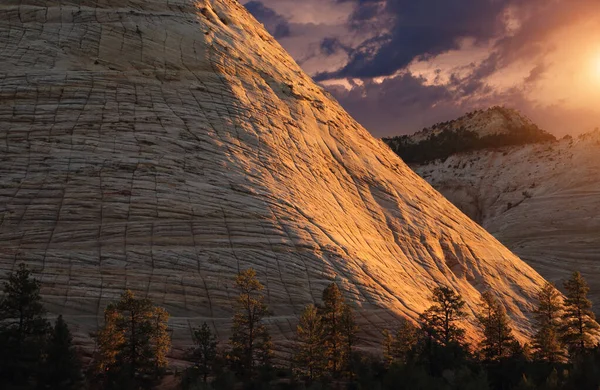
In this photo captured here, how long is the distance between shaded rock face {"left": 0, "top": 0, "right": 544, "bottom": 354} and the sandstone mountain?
25243mm

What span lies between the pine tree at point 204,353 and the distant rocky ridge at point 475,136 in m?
95.4

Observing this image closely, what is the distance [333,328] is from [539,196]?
6671cm

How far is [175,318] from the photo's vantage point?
33625mm

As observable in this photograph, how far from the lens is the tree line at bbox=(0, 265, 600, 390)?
1081 inches

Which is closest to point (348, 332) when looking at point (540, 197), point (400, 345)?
point (400, 345)

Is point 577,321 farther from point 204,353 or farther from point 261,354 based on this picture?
point 204,353

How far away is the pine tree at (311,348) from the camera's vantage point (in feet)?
101

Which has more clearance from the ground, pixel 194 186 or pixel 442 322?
pixel 194 186

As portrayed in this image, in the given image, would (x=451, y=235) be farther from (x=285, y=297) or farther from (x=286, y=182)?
(x=285, y=297)

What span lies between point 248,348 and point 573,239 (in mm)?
60551

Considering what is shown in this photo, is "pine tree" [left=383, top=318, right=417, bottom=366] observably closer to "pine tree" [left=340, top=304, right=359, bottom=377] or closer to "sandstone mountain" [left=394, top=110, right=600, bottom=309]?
"pine tree" [left=340, top=304, right=359, bottom=377]

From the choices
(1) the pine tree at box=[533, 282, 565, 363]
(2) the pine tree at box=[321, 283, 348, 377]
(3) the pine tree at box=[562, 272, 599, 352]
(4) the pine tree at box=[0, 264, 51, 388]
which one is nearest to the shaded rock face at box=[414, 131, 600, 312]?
(1) the pine tree at box=[533, 282, 565, 363]

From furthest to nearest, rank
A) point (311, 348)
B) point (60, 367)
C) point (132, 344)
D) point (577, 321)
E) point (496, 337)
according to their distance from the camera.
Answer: point (577, 321) → point (496, 337) → point (311, 348) → point (132, 344) → point (60, 367)

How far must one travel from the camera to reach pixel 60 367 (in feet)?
86.3
